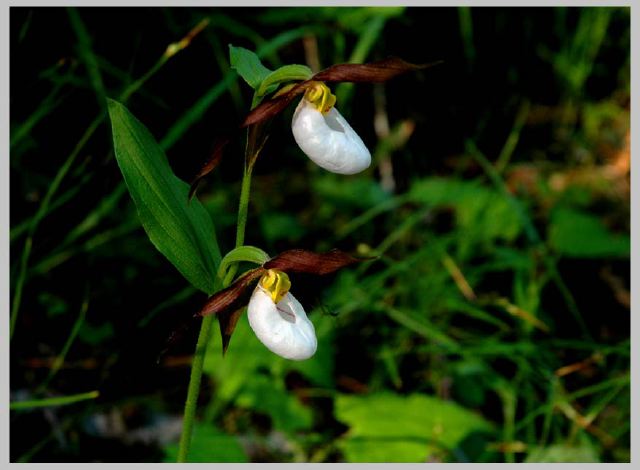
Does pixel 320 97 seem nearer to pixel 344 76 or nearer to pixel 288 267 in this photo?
pixel 344 76

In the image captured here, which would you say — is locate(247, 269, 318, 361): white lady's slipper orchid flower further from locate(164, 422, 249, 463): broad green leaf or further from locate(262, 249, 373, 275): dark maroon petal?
locate(164, 422, 249, 463): broad green leaf

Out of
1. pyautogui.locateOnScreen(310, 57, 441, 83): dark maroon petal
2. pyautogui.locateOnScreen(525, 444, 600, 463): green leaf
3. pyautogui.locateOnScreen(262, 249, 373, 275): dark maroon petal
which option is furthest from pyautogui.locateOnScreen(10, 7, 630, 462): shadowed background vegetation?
pyautogui.locateOnScreen(310, 57, 441, 83): dark maroon petal

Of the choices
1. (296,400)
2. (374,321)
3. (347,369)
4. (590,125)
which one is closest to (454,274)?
(374,321)

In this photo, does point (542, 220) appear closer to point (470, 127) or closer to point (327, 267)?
point (470, 127)

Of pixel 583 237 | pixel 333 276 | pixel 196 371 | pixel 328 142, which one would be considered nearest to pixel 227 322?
pixel 196 371

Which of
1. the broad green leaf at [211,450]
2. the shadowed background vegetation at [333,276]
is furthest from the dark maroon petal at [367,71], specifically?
the broad green leaf at [211,450]

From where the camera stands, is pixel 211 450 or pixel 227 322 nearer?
pixel 227 322
